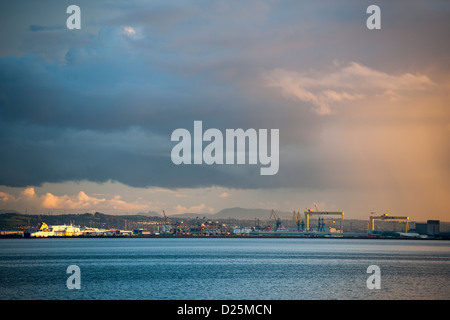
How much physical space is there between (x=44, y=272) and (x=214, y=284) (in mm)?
33882

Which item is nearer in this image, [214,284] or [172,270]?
[214,284]

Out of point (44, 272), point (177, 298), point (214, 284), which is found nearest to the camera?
point (177, 298)
